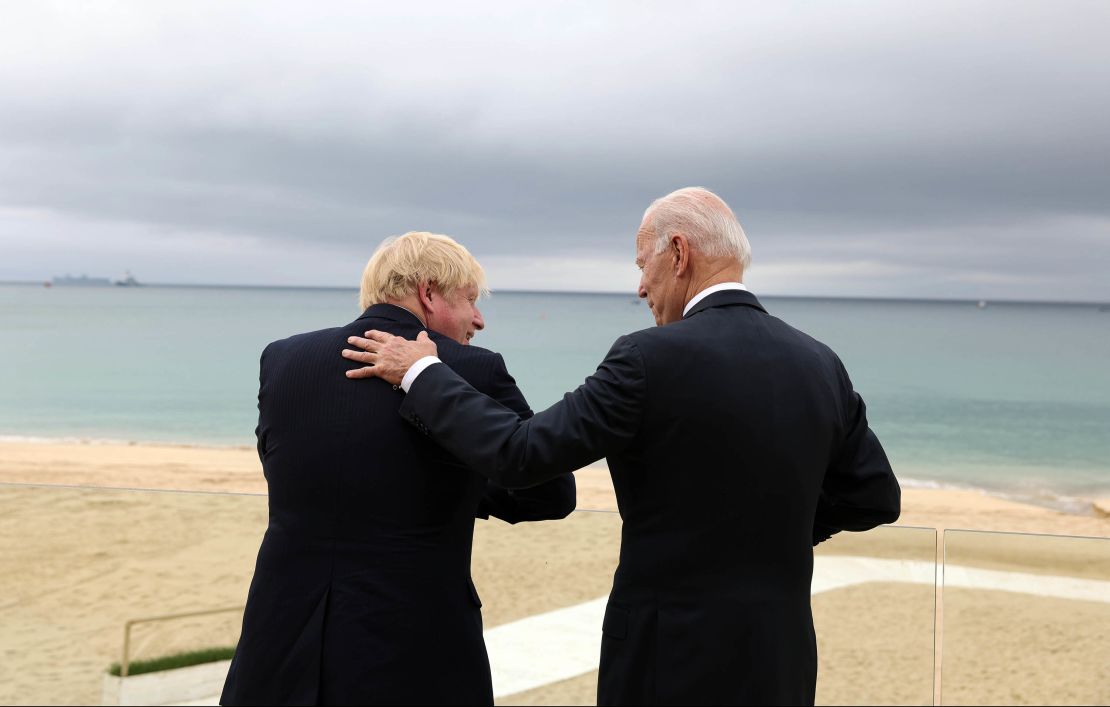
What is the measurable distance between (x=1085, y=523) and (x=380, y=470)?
18.9m

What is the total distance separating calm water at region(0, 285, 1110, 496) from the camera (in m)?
28.9

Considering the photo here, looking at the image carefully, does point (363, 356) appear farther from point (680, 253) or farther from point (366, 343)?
point (680, 253)

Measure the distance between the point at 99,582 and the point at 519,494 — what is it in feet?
7.50

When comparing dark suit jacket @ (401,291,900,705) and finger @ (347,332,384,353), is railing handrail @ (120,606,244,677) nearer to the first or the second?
finger @ (347,332,384,353)

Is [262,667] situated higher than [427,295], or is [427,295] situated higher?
[427,295]

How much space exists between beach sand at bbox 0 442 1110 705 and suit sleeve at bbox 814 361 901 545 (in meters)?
1.16

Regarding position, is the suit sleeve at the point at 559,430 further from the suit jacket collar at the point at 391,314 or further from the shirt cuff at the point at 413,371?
the suit jacket collar at the point at 391,314

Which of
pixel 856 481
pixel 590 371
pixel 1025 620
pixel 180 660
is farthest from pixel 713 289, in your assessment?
pixel 590 371

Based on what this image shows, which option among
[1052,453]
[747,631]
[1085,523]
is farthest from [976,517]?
[747,631]

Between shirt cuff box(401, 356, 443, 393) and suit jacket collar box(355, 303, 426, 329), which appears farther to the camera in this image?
suit jacket collar box(355, 303, 426, 329)

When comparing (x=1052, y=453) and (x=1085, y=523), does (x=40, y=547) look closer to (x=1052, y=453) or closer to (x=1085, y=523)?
(x=1085, y=523)

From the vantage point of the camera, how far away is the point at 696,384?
1632 millimetres

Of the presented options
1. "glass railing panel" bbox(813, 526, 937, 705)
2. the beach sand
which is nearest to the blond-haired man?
the beach sand

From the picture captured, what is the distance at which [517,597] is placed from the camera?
131 inches
